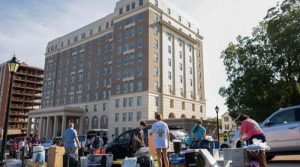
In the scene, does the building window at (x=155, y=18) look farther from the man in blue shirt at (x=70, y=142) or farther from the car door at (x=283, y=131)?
the car door at (x=283, y=131)

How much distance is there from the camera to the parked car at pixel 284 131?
10.8m

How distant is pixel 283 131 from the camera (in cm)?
1109

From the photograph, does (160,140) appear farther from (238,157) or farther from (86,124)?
(86,124)

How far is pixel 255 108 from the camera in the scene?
2808 centimetres

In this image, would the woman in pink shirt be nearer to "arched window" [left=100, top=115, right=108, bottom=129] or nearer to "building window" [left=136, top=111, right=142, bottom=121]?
"building window" [left=136, top=111, right=142, bottom=121]

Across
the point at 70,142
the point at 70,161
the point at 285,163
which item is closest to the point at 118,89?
the point at 70,142

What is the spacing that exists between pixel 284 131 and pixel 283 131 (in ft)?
0.13

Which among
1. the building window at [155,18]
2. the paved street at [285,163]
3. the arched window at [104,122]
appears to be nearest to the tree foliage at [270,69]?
the paved street at [285,163]

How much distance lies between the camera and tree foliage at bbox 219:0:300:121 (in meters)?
25.2

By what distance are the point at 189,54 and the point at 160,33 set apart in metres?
10.7

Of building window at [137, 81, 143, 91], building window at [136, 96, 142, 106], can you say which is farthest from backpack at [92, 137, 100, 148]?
building window at [137, 81, 143, 91]

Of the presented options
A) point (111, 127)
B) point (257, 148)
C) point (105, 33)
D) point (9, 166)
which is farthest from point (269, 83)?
point (105, 33)

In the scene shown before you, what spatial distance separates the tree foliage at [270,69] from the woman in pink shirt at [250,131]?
18657 mm

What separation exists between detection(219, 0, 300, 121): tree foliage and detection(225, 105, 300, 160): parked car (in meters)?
15.1
